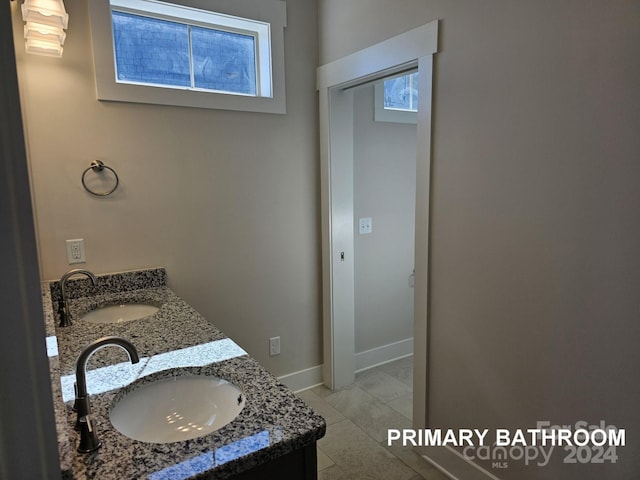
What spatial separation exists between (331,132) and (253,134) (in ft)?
1.66

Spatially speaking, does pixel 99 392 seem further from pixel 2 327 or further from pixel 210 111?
pixel 210 111

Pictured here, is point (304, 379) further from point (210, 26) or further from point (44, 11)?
point (44, 11)

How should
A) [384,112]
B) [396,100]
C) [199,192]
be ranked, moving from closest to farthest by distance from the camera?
[199,192]
[384,112]
[396,100]

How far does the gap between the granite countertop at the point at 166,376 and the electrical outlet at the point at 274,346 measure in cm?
96

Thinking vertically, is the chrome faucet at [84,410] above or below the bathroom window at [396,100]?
below

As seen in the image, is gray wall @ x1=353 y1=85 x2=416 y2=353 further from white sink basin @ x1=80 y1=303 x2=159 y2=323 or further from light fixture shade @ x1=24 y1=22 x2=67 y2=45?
light fixture shade @ x1=24 y1=22 x2=67 y2=45

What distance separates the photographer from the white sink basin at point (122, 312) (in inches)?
77.8

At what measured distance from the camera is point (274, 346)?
2787mm

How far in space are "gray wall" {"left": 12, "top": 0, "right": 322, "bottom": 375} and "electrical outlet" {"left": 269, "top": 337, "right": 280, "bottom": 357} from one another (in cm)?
4

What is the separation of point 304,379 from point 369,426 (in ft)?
2.05

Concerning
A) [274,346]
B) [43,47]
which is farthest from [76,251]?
[274,346]

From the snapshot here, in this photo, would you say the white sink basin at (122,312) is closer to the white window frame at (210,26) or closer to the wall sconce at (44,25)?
the white window frame at (210,26)

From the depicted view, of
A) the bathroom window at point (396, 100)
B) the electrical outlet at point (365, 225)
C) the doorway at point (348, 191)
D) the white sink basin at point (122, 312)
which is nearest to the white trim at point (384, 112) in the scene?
the bathroom window at point (396, 100)

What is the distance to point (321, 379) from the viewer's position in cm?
301
